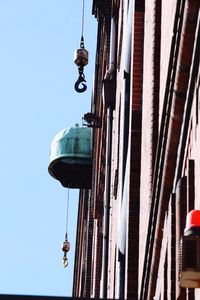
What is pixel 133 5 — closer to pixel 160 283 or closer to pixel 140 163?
pixel 140 163

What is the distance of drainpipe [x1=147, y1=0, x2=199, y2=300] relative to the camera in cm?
852

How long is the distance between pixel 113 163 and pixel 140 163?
6.49 m

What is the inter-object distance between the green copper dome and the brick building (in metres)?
6.04

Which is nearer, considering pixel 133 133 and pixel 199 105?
pixel 199 105

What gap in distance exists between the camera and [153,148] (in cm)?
1259

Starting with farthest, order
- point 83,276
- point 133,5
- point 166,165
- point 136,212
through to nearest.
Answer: point 83,276 < point 133,5 < point 136,212 < point 166,165

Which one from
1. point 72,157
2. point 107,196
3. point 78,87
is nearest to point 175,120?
point 107,196

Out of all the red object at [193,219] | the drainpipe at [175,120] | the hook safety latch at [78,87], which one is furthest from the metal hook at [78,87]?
the red object at [193,219]

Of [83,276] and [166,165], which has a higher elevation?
[83,276]

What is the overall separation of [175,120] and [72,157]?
21.0m

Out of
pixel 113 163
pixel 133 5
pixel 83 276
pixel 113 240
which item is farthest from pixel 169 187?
pixel 83 276

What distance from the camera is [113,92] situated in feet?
73.2

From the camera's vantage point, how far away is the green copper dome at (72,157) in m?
30.1

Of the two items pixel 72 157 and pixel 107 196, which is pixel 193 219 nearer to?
pixel 107 196
